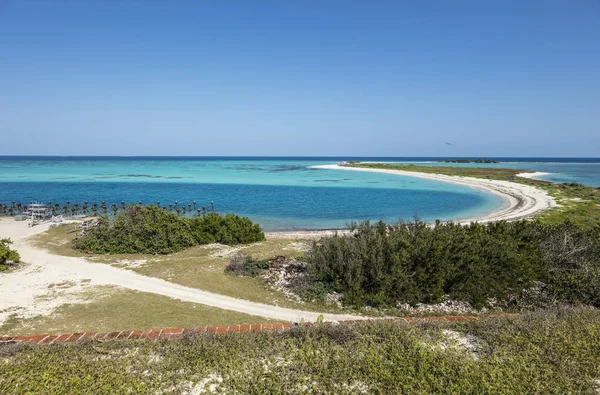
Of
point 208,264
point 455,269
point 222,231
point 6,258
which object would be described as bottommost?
point 208,264

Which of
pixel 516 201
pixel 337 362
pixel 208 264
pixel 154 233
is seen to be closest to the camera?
pixel 337 362

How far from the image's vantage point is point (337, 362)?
5.43 meters

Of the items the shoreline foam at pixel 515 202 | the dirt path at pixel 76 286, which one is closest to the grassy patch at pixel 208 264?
the dirt path at pixel 76 286

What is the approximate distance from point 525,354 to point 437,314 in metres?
3.41

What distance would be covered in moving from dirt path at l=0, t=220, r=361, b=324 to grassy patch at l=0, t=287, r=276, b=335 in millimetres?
440

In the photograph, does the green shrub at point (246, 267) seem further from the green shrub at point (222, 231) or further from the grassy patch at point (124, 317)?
the green shrub at point (222, 231)

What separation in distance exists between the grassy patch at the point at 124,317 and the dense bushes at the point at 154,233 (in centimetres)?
574

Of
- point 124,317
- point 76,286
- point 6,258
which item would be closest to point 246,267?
point 124,317

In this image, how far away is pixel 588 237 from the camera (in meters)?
12.2

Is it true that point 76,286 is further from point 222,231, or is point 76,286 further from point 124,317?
point 222,231

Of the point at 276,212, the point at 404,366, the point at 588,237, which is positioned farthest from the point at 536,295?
the point at 276,212

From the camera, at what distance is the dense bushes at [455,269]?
31.4 ft

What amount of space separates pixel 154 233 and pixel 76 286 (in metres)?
5.12

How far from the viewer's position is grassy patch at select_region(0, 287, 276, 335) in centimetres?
779
